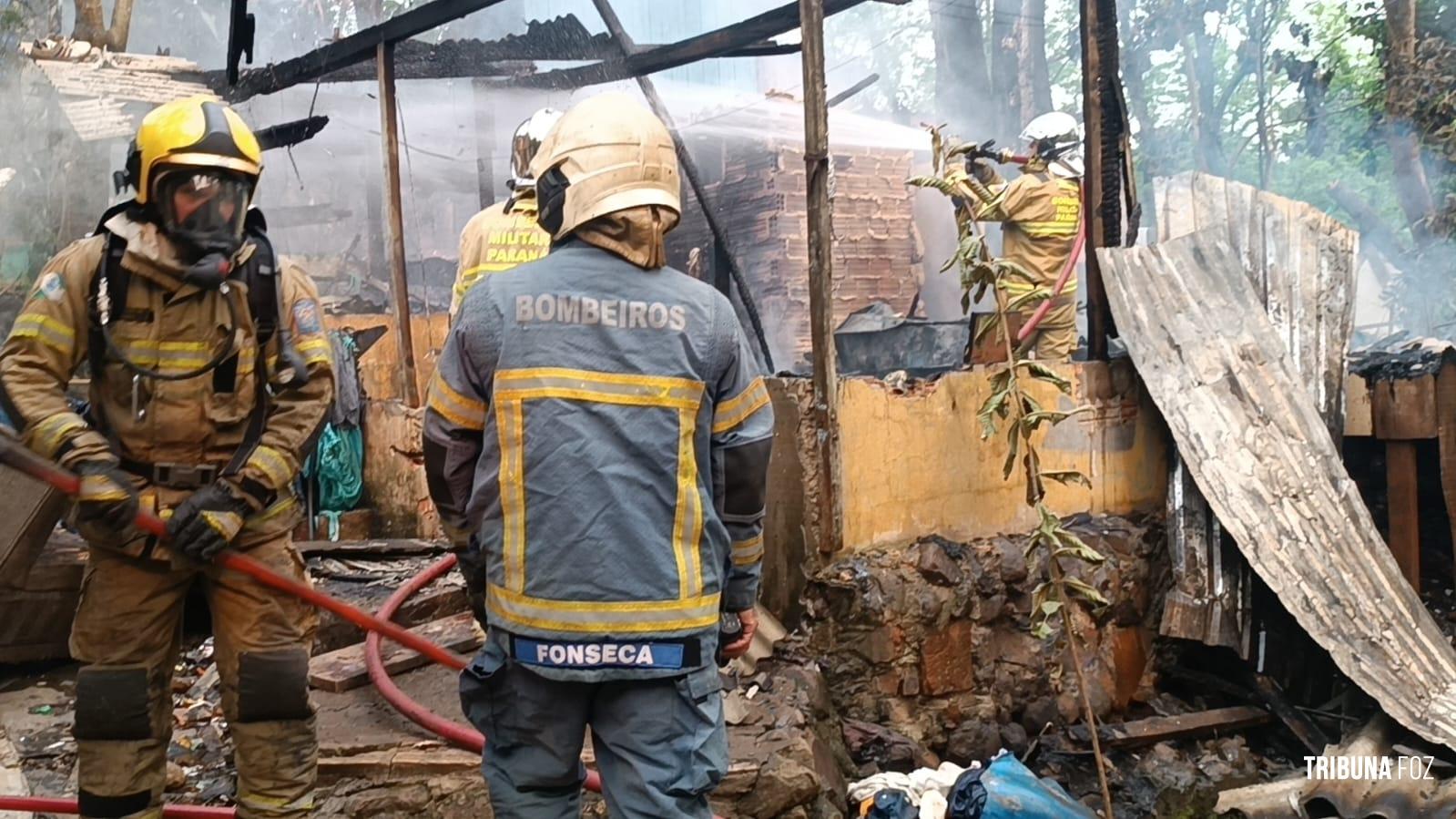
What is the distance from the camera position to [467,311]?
2404 mm

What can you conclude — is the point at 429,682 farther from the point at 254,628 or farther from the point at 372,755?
the point at 254,628

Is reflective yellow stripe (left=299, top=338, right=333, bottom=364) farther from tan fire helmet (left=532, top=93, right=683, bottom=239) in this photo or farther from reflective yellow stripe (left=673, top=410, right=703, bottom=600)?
reflective yellow stripe (left=673, top=410, right=703, bottom=600)

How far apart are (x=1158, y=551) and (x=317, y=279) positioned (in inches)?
480

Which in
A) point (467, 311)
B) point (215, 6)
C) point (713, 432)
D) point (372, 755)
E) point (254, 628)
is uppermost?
point (215, 6)

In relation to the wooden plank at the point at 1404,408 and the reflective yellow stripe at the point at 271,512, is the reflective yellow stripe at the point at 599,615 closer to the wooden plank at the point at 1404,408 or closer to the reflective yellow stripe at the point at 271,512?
the reflective yellow stripe at the point at 271,512

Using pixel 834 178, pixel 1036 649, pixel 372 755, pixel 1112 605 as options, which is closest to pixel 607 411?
pixel 372 755

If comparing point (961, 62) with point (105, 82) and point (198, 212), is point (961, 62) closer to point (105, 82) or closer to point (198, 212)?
point (105, 82)

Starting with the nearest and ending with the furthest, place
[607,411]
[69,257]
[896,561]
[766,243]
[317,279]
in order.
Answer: [607,411], [69,257], [896,561], [766,243], [317,279]

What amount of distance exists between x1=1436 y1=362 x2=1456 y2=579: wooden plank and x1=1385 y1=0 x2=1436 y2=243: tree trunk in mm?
6413

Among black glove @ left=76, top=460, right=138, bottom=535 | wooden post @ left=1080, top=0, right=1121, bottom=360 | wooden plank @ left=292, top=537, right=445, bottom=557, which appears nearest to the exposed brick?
wooden post @ left=1080, top=0, right=1121, bottom=360

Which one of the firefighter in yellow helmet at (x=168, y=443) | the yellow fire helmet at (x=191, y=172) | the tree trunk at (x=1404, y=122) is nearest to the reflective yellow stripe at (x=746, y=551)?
the firefighter in yellow helmet at (x=168, y=443)

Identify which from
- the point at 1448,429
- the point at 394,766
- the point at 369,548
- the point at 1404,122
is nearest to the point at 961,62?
the point at 1404,122

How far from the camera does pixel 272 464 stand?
10.4ft

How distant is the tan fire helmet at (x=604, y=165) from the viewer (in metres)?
2.42
